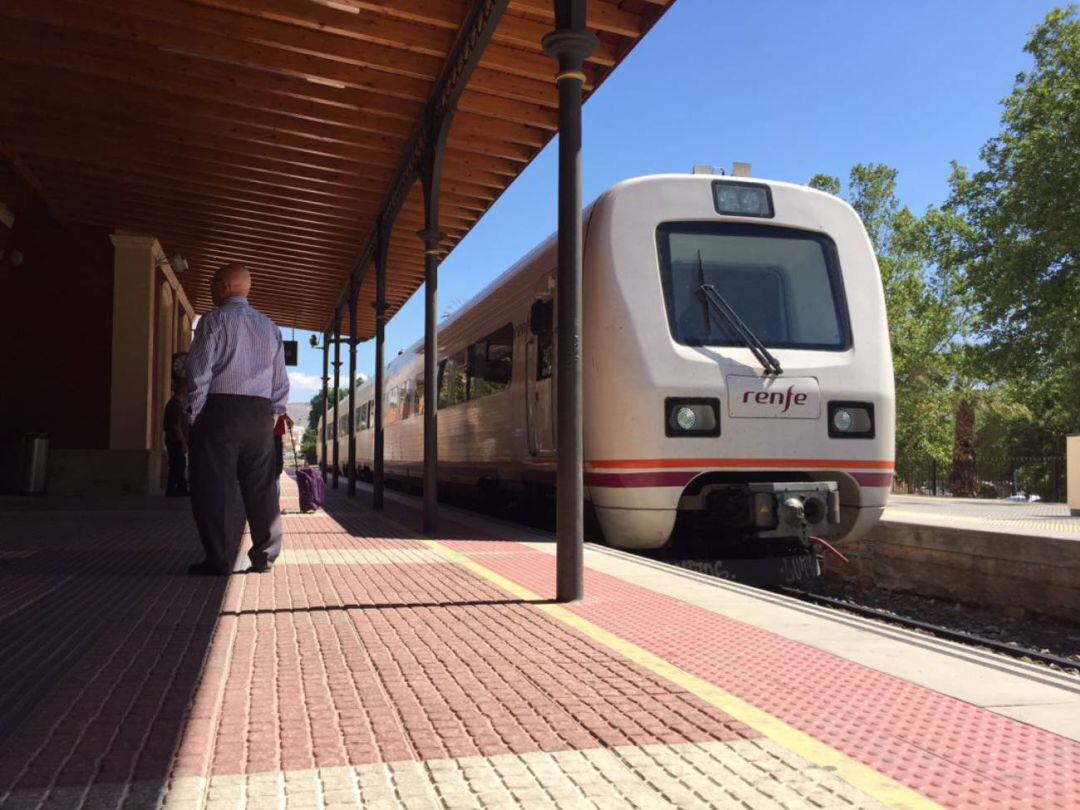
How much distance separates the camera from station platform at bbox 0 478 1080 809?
2312 mm

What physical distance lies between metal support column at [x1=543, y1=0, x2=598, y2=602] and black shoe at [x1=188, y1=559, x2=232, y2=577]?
2073 mm

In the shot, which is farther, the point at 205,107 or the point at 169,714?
the point at 205,107

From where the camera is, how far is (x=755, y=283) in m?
7.55

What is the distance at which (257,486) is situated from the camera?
5.65 metres

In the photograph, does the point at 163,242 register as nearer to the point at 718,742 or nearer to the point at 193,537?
the point at 193,537

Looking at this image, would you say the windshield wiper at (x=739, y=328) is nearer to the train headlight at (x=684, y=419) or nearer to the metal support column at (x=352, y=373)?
the train headlight at (x=684, y=419)

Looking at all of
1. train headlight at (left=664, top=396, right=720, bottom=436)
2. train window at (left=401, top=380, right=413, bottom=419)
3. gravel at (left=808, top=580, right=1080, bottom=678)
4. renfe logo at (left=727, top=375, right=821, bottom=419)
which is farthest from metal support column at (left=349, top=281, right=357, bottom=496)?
renfe logo at (left=727, top=375, right=821, bottom=419)

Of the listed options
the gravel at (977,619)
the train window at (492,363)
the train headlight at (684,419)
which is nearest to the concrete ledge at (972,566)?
the gravel at (977,619)

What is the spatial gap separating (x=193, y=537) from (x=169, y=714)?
5760 mm

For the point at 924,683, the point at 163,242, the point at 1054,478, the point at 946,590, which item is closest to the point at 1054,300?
the point at 1054,478

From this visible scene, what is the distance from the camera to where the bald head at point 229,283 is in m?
5.82

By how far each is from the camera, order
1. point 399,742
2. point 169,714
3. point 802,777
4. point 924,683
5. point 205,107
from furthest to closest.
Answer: point 205,107, point 924,683, point 169,714, point 399,742, point 802,777

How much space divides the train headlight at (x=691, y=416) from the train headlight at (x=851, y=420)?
953mm

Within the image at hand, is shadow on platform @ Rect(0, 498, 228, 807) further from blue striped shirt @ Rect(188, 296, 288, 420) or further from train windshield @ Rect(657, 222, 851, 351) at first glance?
train windshield @ Rect(657, 222, 851, 351)
